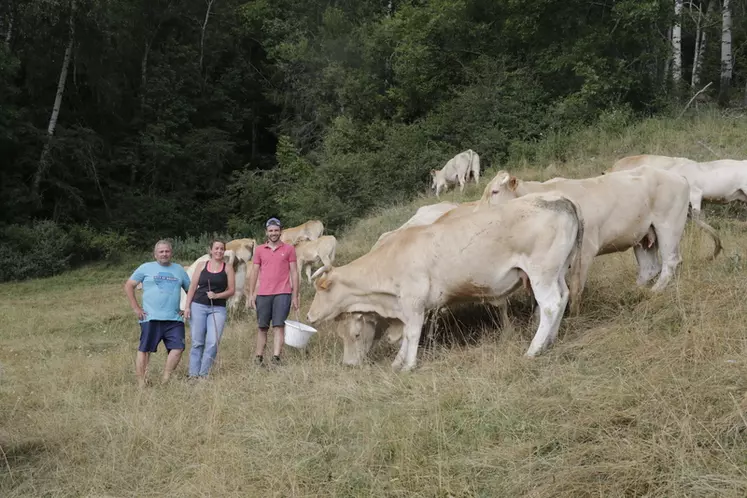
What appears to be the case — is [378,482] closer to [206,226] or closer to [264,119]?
[206,226]

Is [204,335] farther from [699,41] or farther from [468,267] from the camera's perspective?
[699,41]

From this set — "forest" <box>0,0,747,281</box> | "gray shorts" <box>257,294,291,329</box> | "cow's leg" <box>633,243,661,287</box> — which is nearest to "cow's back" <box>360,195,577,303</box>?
"gray shorts" <box>257,294,291,329</box>

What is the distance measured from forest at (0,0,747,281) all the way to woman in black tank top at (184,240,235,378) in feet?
45.7

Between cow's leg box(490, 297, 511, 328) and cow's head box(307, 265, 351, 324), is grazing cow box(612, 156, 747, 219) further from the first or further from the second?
cow's head box(307, 265, 351, 324)

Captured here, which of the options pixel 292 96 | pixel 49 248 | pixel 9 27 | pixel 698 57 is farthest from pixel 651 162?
pixel 292 96

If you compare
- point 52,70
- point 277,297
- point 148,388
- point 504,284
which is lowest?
point 148,388

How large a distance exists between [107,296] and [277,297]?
9.85 metres

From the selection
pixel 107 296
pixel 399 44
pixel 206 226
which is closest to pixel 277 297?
pixel 107 296

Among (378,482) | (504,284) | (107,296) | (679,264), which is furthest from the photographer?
(107,296)

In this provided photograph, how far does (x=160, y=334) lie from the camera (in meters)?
7.32

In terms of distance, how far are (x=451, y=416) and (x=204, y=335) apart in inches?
157

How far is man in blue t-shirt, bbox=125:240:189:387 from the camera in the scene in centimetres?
720

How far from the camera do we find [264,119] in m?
40.6

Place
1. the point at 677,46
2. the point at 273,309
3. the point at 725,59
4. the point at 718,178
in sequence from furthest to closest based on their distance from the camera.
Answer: the point at 677,46, the point at 725,59, the point at 718,178, the point at 273,309
